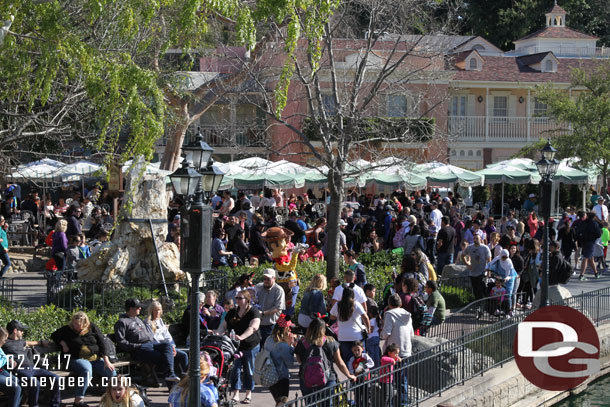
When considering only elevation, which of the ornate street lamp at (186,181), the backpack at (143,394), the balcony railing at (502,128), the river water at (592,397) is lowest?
the river water at (592,397)

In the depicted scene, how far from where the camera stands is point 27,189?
135ft

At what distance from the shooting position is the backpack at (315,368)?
9641 mm

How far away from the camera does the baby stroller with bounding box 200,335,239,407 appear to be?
10.5m

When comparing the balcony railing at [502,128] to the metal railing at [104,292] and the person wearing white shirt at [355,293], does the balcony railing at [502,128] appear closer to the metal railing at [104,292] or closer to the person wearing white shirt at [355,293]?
the metal railing at [104,292]

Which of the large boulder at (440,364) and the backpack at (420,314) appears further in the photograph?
the backpack at (420,314)

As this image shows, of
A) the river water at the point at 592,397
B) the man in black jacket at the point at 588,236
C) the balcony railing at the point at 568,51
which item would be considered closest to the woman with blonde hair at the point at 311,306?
the river water at the point at 592,397

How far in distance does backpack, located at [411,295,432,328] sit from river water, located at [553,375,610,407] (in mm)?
4056

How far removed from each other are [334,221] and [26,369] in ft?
28.3

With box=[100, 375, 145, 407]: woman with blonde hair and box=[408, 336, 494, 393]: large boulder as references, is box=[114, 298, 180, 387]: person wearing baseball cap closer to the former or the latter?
box=[100, 375, 145, 407]: woman with blonde hair

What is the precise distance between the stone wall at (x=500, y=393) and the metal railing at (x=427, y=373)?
110 millimetres

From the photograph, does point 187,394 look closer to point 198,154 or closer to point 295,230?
point 198,154

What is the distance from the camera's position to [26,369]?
10219 millimetres

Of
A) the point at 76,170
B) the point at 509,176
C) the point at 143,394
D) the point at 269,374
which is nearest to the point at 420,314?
the point at 269,374

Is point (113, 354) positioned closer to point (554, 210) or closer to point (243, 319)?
point (243, 319)
